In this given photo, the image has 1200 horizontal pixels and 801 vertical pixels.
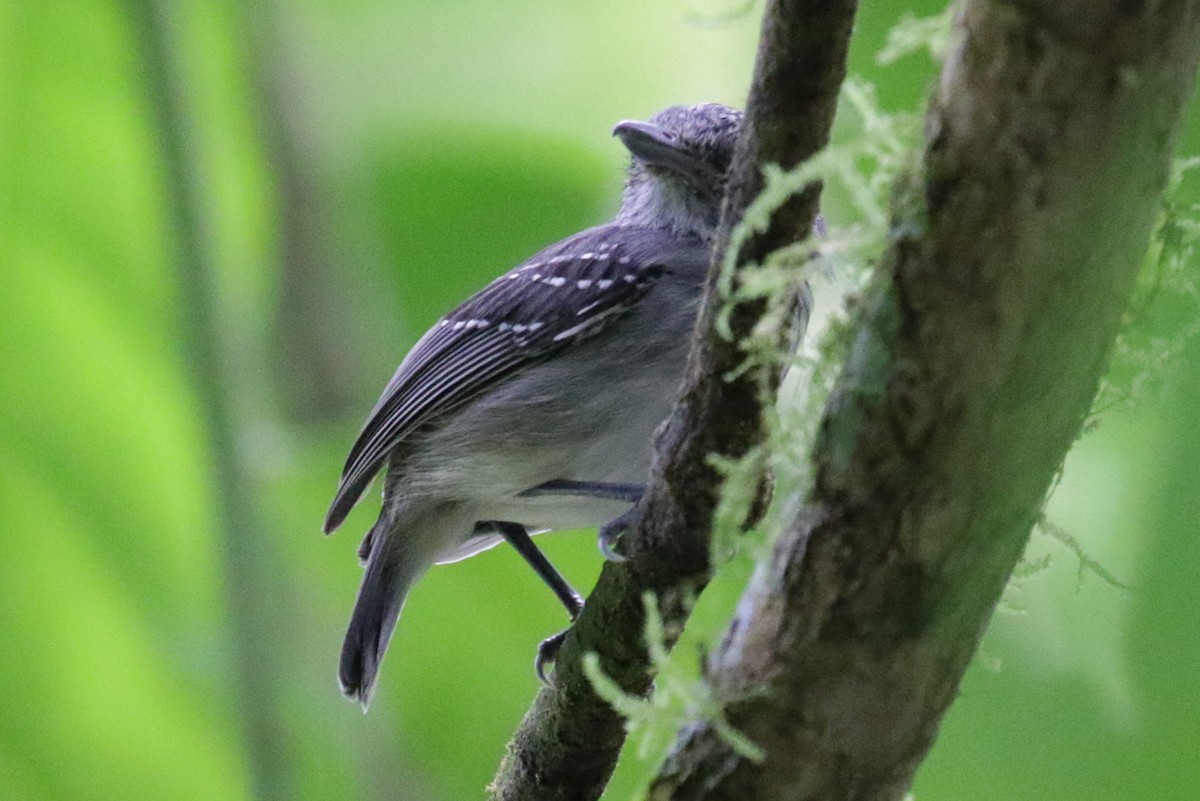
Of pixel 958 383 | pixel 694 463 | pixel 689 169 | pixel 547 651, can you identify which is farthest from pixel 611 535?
pixel 958 383

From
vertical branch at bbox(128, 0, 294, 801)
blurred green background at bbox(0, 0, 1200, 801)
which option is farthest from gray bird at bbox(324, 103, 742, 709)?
vertical branch at bbox(128, 0, 294, 801)

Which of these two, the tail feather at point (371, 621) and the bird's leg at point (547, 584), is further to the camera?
the tail feather at point (371, 621)

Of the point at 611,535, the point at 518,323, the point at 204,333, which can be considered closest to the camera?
the point at 204,333

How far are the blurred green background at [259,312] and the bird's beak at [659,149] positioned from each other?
150mm

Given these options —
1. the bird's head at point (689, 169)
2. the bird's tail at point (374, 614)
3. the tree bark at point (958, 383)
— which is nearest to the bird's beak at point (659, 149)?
the bird's head at point (689, 169)

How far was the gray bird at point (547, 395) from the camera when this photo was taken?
9.95 feet

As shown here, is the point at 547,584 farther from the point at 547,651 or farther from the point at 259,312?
the point at 259,312

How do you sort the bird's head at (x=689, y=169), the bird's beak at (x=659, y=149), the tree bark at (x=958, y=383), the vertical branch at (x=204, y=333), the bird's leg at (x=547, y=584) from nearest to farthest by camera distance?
the tree bark at (x=958, y=383)
the vertical branch at (x=204, y=333)
the bird's beak at (x=659, y=149)
the bird's leg at (x=547, y=584)
the bird's head at (x=689, y=169)

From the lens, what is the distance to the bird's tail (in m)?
3.26

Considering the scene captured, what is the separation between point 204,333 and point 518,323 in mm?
1496

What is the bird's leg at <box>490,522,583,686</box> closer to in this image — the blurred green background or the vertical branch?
the blurred green background

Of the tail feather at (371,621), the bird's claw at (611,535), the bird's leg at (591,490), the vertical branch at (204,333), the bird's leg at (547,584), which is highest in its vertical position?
the vertical branch at (204,333)

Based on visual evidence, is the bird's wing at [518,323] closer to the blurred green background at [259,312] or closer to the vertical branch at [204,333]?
the blurred green background at [259,312]

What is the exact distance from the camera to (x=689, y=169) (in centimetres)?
318
